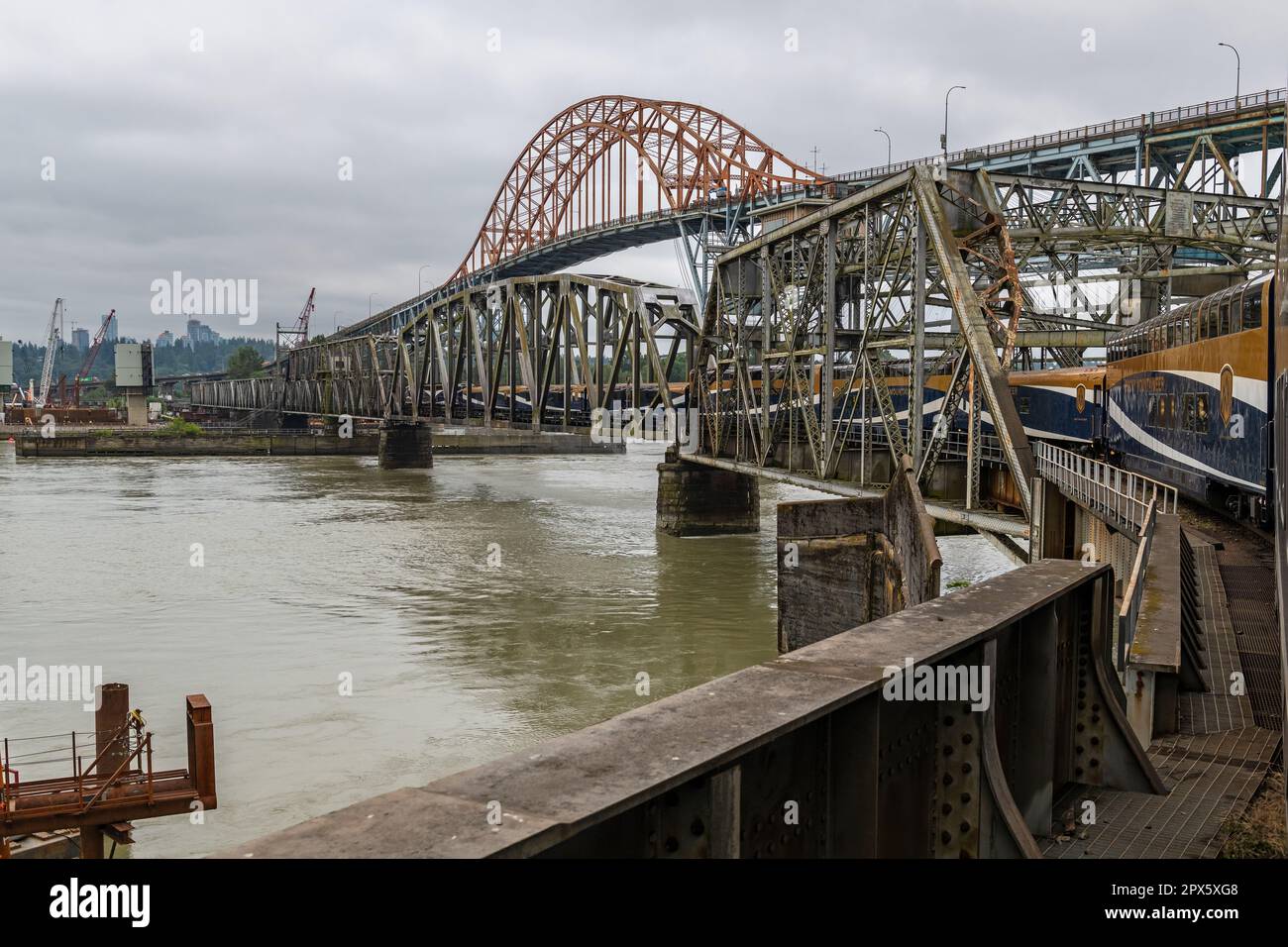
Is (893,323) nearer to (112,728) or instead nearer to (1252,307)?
(1252,307)

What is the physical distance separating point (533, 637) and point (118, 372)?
13549cm

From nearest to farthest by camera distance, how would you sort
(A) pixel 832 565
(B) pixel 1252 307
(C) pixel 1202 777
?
(C) pixel 1202 777, (B) pixel 1252 307, (A) pixel 832 565

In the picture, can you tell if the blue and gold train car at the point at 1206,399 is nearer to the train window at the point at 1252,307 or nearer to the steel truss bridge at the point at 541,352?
the train window at the point at 1252,307

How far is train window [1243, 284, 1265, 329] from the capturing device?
57.5 feet

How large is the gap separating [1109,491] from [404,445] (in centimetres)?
8263

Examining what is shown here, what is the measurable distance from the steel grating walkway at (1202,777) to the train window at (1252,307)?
28.0ft

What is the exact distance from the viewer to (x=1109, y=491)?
56.3 feet

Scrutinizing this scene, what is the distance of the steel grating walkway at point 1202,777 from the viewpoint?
255 inches

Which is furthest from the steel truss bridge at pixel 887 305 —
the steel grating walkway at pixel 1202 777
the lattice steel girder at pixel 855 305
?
the steel grating walkway at pixel 1202 777

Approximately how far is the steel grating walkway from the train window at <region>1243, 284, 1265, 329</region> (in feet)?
28.0

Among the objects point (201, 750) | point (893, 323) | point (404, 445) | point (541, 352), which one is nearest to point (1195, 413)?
point (893, 323)

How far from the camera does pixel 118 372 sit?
463ft
